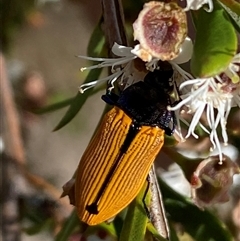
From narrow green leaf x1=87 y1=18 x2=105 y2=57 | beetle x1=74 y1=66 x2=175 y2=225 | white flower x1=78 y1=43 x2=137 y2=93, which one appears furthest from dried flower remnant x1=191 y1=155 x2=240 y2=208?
narrow green leaf x1=87 y1=18 x2=105 y2=57

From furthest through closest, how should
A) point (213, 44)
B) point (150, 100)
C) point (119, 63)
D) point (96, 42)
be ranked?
point (96, 42), point (150, 100), point (119, 63), point (213, 44)

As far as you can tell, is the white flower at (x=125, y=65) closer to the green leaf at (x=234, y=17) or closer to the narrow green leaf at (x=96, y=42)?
the green leaf at (x=234, y=17)

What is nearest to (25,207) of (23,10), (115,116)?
(115,116)

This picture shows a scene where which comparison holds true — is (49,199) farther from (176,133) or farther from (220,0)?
(220,0)

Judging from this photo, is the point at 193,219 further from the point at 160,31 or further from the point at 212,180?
the point at 160,31

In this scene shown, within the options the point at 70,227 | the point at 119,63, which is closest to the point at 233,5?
the point at 119,63

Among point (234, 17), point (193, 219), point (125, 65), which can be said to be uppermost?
point (234, 17)
